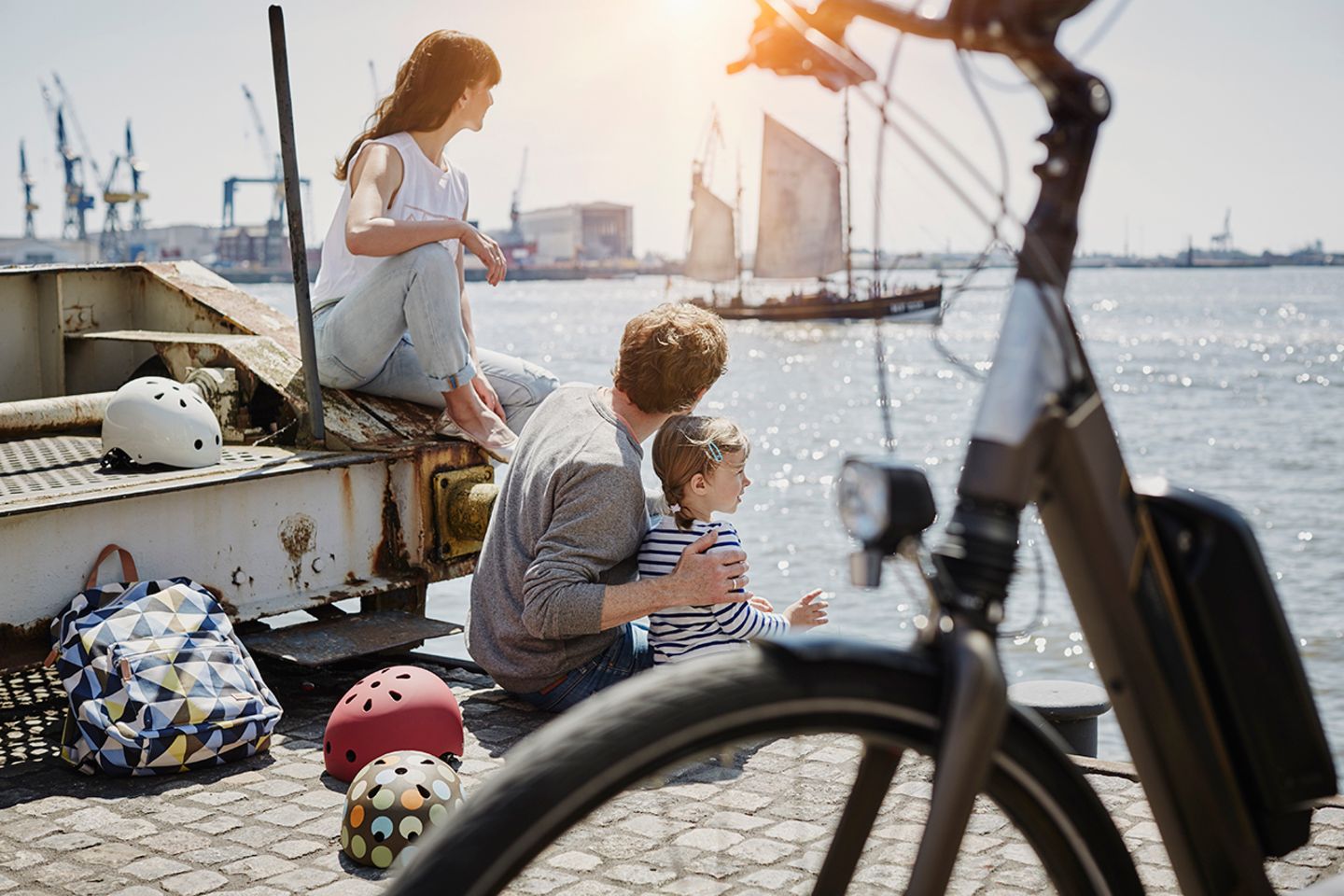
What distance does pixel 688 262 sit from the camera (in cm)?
8188

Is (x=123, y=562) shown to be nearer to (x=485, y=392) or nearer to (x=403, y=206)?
(x=485, y=392)

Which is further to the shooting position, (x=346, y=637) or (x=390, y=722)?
(x=346, y=637)

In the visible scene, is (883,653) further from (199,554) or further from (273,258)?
(273,258)

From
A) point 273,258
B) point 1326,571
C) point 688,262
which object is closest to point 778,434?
point 1326,571

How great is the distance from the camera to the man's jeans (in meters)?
4.66

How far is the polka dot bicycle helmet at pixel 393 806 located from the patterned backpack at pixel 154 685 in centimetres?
71

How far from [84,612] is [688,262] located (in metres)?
78.1

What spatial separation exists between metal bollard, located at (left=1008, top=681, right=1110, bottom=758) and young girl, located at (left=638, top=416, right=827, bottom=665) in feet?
2.18

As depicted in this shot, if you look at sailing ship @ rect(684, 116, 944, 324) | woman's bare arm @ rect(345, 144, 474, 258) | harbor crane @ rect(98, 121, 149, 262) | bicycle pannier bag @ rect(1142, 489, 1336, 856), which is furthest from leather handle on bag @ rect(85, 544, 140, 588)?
harbor crane @ rect(98, 121, 149, 262)

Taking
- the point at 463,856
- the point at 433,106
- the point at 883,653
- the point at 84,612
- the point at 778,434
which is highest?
the point at 433,106

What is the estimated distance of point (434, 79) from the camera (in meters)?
5.58

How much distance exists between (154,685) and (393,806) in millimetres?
1029

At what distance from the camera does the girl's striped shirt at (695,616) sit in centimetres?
442

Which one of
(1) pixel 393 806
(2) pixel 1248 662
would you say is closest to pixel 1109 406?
(1) pixel 393 806
